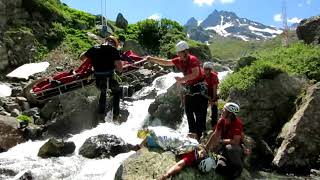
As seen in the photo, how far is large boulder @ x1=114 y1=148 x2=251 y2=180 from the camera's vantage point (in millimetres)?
11971

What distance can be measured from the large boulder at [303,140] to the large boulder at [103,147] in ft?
19.5

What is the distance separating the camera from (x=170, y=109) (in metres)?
24.4

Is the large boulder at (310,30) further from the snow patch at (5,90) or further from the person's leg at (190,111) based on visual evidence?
the person's leg at (190,111)

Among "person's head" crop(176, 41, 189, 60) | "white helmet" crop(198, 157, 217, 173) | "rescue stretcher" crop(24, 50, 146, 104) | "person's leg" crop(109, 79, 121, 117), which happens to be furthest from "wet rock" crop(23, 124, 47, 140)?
"white helmet" crop(198, 157, 217, 173)

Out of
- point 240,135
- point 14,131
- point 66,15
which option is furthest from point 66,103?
point 66,15

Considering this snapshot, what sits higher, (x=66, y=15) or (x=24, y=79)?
(x=66, y=15)

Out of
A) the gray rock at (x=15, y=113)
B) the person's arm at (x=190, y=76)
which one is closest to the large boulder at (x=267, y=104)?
the person's arm at (x=190, y=76)

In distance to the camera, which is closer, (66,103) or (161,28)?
(66,103)

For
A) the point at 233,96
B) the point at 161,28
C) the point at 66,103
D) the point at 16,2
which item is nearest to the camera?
the point at 233,96

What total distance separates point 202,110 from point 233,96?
8.50 meters

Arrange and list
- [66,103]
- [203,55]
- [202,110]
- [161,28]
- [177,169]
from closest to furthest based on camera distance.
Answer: [177,169], [202,110], [66,103], [203,55], [161,28]

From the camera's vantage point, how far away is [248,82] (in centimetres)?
2256

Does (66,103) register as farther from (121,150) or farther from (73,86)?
(73,86)

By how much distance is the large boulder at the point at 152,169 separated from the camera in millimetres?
11971
